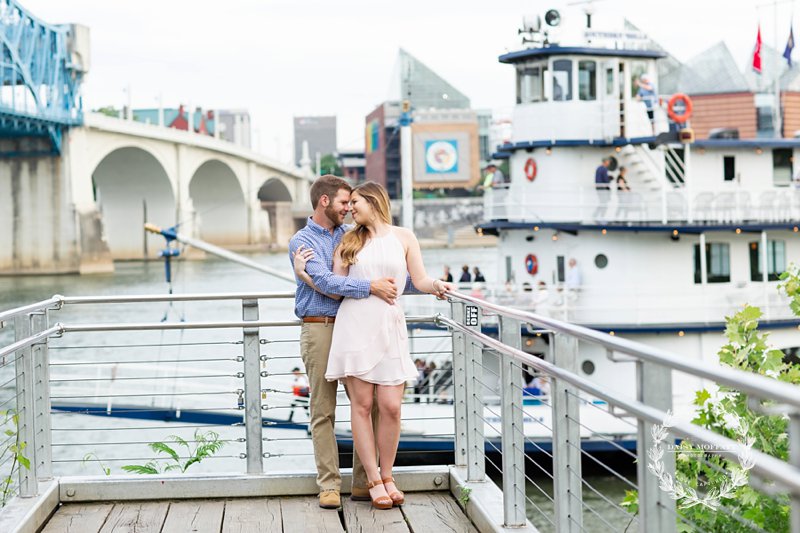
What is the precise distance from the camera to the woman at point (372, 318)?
436 centimetres

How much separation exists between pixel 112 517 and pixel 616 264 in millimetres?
13942

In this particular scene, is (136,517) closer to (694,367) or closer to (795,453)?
(694,367)

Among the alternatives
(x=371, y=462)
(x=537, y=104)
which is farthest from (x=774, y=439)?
(x=537, y=104)

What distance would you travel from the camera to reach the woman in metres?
4.36

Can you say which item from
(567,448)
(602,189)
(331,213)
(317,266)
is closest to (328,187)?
(331,213)

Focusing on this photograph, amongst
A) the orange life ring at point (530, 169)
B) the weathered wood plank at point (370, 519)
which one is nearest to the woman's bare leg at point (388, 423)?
the weathered wood plank at point (370, 519)

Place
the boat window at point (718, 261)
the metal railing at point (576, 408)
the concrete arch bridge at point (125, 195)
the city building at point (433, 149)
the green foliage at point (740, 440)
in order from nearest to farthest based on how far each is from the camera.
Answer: the metal railing at point (576, 408) → the green foliage at point (740, 440) → the boat window at point (718, 261) → the concrete arch bridge at point (125, 195) → the city building at point (433, 149)

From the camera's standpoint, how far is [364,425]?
4.49 m

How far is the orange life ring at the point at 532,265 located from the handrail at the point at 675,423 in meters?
14.4

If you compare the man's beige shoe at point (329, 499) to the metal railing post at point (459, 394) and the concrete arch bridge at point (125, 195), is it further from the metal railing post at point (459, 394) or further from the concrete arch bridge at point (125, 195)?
the concrete arch bridge at point (125, 195)

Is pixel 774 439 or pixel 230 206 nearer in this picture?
pixel 774 439

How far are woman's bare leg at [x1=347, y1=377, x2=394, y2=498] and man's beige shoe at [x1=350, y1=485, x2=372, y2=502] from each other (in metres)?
0.13

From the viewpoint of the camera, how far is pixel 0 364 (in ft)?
14.0

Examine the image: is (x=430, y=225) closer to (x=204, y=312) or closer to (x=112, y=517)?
(x=204, y=312)
